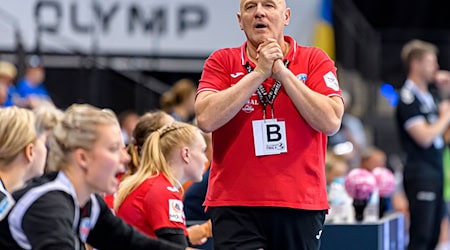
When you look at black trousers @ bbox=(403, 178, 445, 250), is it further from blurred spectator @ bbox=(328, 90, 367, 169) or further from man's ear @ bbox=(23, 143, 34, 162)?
man's ear @ bbox=(23, 143, 34, 162)

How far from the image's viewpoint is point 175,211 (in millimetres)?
5289

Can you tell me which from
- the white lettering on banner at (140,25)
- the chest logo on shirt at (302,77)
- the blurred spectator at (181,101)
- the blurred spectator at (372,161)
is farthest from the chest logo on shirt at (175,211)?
the white lettering on banner at (140,25)

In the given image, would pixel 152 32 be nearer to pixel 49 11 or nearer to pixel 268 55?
pixel 49 11

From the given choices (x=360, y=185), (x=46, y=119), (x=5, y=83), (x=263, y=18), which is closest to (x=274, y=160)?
(x=263, y=18)

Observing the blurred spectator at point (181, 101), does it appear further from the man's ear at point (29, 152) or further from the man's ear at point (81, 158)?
the man's ear at point (81, 158)

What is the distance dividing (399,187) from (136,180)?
8419mm

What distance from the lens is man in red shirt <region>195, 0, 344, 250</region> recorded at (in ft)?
15.4

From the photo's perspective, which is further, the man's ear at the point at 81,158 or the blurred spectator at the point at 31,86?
the blurred spectator at the point at 31,86

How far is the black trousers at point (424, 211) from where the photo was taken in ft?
28.6

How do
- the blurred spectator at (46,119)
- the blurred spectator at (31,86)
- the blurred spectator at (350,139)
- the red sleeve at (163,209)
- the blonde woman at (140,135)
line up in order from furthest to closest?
the blurred spectator at (350,139) < the blurred spectator at (31,86) < the blurred spectator at (46,119) < the blonde woman at (140,135) < the red sleeve at (163,209)

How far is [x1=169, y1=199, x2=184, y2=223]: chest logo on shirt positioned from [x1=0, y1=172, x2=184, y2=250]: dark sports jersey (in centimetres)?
115

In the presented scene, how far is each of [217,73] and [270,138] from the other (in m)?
0.42

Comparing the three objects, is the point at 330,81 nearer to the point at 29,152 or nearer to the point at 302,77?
the point at 302,77

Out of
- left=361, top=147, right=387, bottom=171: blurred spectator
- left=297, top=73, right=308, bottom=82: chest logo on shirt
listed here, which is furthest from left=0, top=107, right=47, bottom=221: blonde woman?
left=361, top=147, right=387, bottom=171: blurred spectator
